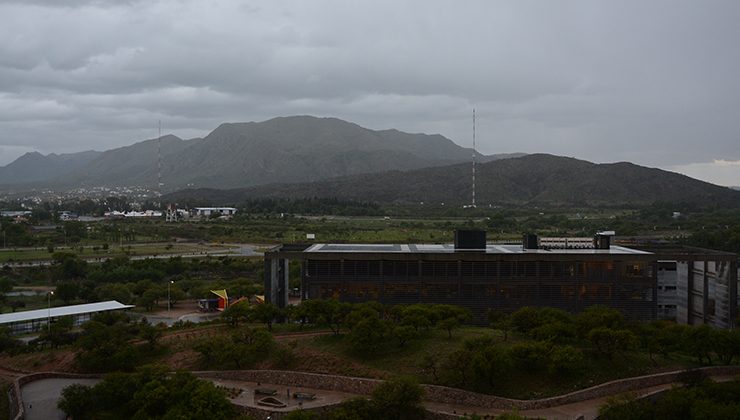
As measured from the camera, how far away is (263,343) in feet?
117

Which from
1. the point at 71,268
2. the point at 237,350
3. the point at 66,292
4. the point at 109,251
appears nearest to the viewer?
the point at 237,350

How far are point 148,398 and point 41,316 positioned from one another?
83.0 feet

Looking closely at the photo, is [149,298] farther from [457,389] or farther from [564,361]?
[564,361]

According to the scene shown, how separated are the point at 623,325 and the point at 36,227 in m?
130

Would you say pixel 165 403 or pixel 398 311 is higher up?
pixel 398 311

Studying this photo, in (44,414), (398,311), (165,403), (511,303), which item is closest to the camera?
(165,403)

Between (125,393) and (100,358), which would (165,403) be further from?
(100,358)

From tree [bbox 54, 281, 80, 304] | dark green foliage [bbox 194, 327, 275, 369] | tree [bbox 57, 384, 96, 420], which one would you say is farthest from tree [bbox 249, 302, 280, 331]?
tree [bbox 54, 281, 80, 304]

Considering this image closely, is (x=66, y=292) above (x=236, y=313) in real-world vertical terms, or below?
below

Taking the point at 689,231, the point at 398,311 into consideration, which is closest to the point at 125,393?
the point at 398,311

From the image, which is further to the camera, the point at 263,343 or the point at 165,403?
the point at 263,343

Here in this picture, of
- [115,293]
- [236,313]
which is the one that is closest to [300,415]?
[236,313]

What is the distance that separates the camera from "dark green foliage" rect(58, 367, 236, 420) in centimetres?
2827

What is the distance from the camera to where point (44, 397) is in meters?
33.5
